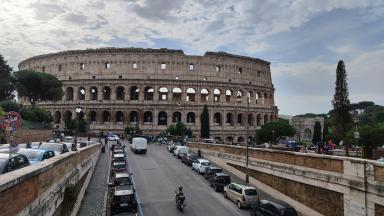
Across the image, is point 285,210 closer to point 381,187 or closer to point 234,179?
point 381,187

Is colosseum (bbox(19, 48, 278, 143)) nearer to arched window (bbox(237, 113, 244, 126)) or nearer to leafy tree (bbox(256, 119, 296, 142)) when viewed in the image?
arched window (bbox(237, 113, 244, 126))

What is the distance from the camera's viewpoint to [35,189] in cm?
880

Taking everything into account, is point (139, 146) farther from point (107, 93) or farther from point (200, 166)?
point (107, 93)

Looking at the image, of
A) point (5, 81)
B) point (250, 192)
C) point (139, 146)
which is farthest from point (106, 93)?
point (250, 192)

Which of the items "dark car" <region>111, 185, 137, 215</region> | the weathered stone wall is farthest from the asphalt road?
the weathered stone wall

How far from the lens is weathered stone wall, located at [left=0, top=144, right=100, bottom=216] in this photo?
6.93m

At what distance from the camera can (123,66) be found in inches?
2852

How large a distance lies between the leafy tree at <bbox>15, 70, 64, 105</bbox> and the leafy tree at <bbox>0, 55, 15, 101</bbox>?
6.96ft

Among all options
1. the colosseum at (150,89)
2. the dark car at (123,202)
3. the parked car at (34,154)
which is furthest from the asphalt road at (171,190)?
the colosseum at (150,89)

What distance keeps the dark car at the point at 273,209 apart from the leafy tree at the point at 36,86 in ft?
183

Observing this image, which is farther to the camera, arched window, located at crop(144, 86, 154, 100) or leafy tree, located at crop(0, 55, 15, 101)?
arched window, located at crop(144, 86, 154, 100)

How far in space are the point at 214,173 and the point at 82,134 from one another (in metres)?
42.0

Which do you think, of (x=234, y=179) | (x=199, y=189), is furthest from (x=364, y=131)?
(x=199, y=189)

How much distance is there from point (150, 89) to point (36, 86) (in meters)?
21.4
